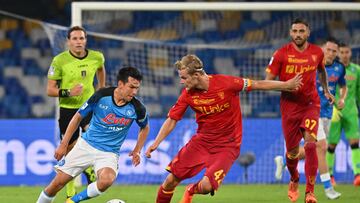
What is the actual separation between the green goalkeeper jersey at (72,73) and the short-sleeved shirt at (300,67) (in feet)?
7.05

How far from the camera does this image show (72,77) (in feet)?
39.2

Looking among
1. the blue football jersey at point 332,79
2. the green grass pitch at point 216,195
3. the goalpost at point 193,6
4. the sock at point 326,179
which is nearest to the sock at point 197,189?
the green grass pitch at point 216,195

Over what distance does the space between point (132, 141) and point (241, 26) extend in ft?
16.8

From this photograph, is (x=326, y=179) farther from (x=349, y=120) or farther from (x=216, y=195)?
(x=349, y=120)

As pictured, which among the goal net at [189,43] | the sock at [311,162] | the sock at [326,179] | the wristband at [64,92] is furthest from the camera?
the goal net at [189,43]


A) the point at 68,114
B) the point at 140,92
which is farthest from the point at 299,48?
the point at 140,92

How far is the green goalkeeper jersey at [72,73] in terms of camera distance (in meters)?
11.9

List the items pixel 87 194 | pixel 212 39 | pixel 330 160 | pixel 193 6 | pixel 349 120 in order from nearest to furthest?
pixel 87 194, pixel 349 120, pixel 330 160, pixel 193 6, pixel 212 39


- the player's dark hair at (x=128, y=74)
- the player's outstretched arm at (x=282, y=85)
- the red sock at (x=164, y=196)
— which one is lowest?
the red sock at (x=164, y=196)

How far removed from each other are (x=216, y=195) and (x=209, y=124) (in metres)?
3.33

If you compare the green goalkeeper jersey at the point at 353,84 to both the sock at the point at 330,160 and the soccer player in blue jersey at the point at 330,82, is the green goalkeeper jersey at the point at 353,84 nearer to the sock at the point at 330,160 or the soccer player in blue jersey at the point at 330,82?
the sock at the point at 330,160

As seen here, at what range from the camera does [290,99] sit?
11688 mm

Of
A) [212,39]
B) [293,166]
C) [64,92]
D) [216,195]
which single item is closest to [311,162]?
[293,166]

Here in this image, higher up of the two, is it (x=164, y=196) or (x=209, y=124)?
(x=209, y=124)
